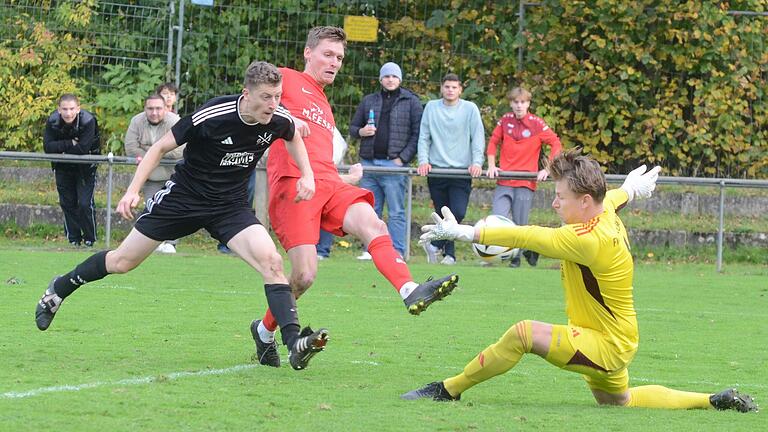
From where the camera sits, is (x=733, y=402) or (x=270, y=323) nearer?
(x=733, y=402)

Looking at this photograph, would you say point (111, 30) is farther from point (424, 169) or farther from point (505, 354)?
point (505, 354)

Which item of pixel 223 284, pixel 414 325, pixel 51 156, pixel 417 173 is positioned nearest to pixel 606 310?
pixel 414 325

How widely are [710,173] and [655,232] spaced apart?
2.12 meters

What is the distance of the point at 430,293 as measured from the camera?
709cm

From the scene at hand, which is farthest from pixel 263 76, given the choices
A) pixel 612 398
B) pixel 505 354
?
pixel 612 398

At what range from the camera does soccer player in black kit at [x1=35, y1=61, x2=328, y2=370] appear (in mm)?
7570

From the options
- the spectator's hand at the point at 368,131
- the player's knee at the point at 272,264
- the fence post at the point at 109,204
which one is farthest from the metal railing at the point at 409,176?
the player's knee at the point at 272,264

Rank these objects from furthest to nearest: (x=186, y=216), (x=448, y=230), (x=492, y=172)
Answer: (x=492, y=172) → (x=186, y=216) → (x=448, y=230)

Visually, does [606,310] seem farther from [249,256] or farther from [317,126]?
[317,126]

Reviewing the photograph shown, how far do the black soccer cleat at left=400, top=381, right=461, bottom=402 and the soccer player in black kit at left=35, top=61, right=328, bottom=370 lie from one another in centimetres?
102

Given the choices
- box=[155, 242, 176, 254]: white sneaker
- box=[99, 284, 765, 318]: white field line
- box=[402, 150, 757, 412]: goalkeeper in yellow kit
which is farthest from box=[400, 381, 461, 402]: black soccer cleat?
box=[155, 242, 176, 254]: white sneaker

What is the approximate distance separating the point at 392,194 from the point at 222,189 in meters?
8.02

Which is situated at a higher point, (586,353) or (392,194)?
(586,353)

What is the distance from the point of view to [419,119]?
15.8m
